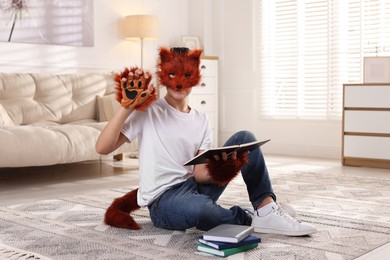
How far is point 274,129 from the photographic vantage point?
5887mm

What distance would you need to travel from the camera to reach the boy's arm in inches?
83.0

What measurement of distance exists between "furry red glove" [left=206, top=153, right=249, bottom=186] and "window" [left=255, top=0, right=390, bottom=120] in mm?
3247

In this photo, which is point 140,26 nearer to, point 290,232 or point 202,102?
point 202,102

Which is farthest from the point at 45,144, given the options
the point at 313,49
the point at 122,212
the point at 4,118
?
the point at 313,49

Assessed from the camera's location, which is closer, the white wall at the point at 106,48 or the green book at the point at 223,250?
the green book at the point at 223,250

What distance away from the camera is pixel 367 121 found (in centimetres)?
465

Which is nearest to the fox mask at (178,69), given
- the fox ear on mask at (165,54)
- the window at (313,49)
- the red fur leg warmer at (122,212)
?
the fox ear on mask at (165,54)

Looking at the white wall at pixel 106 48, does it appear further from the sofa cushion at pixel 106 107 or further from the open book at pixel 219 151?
the open book at pixel 219 151

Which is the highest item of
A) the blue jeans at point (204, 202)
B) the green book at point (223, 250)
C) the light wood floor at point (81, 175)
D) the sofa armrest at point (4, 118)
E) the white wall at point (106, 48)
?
the white wall at point (106, 48)

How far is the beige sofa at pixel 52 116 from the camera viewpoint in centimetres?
354

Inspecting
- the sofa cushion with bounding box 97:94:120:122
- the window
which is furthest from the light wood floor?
the window

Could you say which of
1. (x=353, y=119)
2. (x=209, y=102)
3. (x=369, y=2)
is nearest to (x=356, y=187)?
(x=353, y=119)

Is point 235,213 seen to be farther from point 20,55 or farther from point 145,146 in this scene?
point 20,55

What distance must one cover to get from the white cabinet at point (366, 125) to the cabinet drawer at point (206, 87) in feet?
5.73
